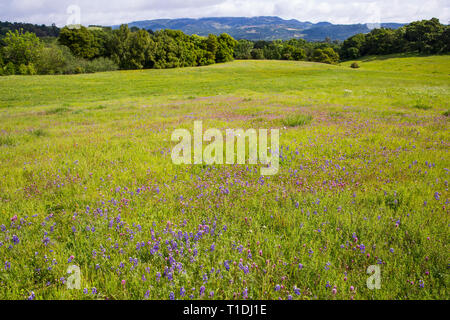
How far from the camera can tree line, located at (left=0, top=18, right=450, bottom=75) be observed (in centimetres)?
7381

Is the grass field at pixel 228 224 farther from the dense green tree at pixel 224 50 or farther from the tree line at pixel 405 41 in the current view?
the tree line at pixel 405 41

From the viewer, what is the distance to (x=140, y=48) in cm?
8112

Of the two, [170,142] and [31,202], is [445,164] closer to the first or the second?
[170,142]

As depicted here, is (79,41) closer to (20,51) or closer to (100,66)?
(20,51)

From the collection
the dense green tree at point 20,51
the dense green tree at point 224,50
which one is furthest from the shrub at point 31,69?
the dense green tree at point 224,50

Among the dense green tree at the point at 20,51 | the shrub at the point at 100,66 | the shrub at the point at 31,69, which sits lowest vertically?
the shrub at the point at 31,69

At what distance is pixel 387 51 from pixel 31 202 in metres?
130

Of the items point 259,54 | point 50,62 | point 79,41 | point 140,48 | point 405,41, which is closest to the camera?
point 50,62

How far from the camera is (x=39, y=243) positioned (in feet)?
11.7

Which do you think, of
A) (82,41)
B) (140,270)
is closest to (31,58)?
(82,41)

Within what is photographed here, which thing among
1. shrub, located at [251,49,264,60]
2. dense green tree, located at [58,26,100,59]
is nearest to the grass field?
dense green tree, located at [58,26,100,59]

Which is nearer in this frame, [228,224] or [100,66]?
[228,224]

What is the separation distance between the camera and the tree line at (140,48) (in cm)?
7381

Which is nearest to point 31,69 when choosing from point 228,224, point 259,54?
point 259,54
